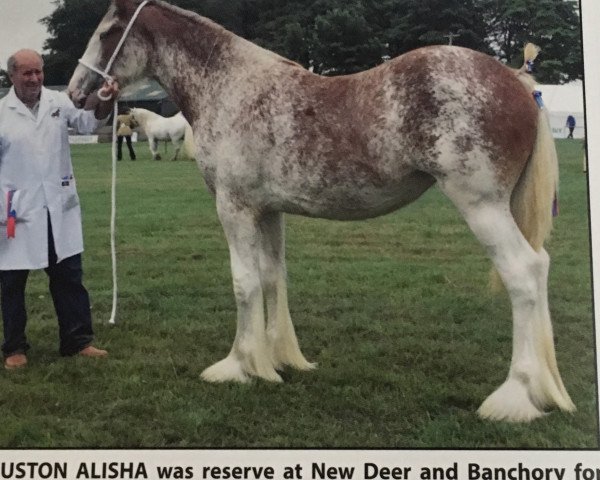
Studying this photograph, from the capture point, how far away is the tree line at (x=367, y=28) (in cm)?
186

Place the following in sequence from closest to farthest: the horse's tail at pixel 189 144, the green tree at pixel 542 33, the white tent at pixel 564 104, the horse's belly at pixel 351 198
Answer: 1. the horse's belly at pixel 351 198
2. the white tent at pixel 564 104
3. the green tree at pixel 542 33
4. the horse's tail at pixel 189 144

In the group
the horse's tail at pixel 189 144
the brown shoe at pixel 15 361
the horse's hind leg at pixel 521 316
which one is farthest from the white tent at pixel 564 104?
the brown shoe at pixel 15 361

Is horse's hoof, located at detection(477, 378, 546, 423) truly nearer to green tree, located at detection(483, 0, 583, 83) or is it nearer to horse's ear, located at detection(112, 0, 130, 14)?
green tree, located at detection(483, 0, 583, 83)

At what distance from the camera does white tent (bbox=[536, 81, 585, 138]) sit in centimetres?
169

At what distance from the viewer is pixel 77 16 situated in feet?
6.38

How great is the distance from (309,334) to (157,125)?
770 mm

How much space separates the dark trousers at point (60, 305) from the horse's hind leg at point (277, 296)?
55cm

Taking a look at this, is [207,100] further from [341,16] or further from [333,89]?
[341,16]

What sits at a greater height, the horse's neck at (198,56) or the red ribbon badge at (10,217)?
the horse's neck at (198,56)

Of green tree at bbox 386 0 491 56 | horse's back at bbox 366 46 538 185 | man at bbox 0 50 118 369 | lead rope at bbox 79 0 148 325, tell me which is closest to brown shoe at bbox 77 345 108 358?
man at bbox 0 50 118 369

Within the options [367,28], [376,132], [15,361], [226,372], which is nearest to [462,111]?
[376,132]

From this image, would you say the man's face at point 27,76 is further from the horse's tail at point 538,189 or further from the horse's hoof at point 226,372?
the horse's tail at point 538,189

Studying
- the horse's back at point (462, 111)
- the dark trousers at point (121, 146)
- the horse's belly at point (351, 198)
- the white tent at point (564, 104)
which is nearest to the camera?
the horse's back at point (462, 111)

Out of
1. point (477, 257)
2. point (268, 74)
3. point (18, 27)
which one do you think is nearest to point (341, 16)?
point (268, 74)
